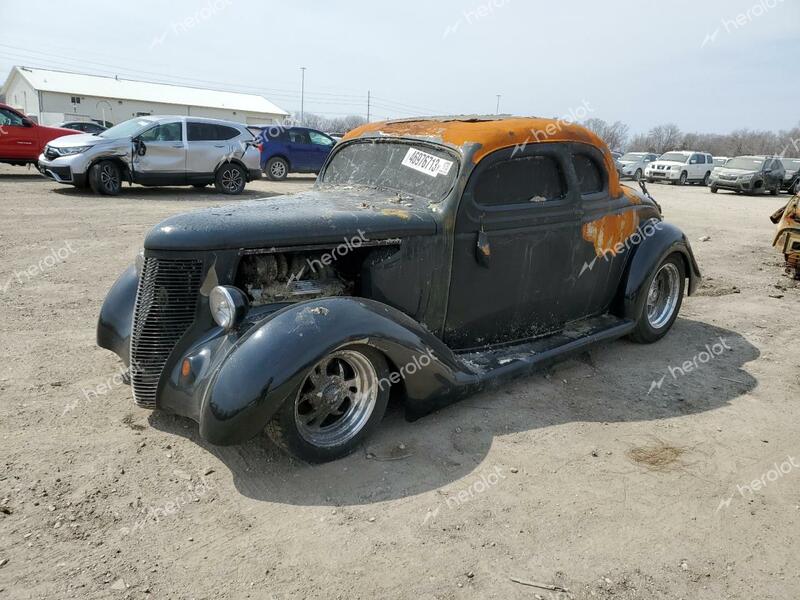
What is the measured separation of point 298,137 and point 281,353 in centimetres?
1694

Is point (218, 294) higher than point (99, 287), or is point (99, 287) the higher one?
point (218, 294)

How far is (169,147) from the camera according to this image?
42.8ft

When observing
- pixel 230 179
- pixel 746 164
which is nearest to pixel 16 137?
pixel 230 179

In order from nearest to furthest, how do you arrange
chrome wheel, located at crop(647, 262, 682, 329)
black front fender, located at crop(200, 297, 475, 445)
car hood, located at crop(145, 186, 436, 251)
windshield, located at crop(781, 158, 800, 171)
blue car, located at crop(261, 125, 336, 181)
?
black front fender, located at crop(200, 297, 475, 445)
car hood, located at crop(145, 186, 436, 251)
chrome wheel, located at crop(647, 262, 682, 329)
blue car, located at crop(261, 125, 336, 181)
windshield, located at crop(781, 158, 800, 171)

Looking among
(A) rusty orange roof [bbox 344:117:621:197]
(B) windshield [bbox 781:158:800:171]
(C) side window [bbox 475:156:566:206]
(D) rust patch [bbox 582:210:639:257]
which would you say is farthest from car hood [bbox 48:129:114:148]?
(B) windshield [bbox 781:158:800:171]

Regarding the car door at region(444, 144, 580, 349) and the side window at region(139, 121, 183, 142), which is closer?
the car door at region(444, 144, 580, 349)

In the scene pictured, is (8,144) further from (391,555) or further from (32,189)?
(391,555)

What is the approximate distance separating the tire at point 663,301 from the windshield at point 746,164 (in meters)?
20.8

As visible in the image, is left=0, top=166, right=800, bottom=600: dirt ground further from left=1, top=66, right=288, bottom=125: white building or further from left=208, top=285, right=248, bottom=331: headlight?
left=1, top=66, right=288, bottom=125: white building

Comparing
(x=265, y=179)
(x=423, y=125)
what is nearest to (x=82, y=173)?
(x=265, y=179)

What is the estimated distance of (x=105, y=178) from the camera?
12578 millimetres

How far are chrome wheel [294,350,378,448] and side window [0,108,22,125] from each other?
15067 mm

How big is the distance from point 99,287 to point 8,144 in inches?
440

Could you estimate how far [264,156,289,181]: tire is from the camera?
18562 millimetres
